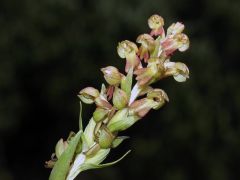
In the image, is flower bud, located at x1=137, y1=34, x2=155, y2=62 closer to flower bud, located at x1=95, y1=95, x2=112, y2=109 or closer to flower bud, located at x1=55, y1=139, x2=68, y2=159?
flower bud, located at x1=95, y1=95, x2=112, y2=109

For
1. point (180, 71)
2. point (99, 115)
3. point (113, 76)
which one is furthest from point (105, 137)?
point (180, 71)

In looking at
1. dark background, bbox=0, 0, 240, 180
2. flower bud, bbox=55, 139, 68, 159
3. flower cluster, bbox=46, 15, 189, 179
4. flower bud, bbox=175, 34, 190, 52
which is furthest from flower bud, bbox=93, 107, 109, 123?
dark background, bbox=0, 0, 240, 180

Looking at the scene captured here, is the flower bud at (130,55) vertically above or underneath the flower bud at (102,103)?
above

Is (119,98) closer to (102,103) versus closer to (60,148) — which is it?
(102,103)

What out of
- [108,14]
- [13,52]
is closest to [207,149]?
[108,14]

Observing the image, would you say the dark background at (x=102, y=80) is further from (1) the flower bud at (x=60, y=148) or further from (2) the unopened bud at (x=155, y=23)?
(1) the flower bud at (x=60, y=148)

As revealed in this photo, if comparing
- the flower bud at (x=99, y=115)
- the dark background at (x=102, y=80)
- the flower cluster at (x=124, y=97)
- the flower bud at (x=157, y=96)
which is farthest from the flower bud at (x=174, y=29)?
the dark background at (x=102, y=80)
